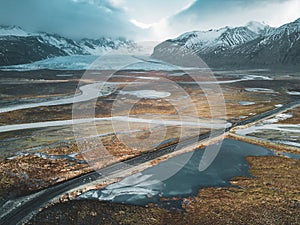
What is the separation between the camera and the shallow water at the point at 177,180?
83.1 feet

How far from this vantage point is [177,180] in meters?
28.5

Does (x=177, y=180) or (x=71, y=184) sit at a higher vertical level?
(x=177, y=180)

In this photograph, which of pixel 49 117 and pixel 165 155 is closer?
pixel 165 155

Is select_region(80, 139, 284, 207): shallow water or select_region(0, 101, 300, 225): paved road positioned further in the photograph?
select_region(80, 139, 284, 207): shallow water

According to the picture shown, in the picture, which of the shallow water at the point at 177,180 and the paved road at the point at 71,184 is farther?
the shallow water at the point at 177,180

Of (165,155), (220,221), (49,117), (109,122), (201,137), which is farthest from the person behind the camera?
(49,117)

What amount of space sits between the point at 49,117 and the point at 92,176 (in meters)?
32.5

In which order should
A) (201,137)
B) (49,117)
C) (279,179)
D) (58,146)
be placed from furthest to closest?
1. (49,117)
2. (201,137)
3. (58,146)
4. (279,179)

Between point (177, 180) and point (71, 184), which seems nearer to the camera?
point (71, 184)

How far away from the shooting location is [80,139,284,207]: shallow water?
25333mm

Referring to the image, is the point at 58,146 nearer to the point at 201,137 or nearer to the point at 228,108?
the point at 201,137

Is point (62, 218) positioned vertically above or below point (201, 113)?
below

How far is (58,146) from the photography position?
125ft

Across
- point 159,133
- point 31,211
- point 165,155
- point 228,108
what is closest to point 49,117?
point 159,133
